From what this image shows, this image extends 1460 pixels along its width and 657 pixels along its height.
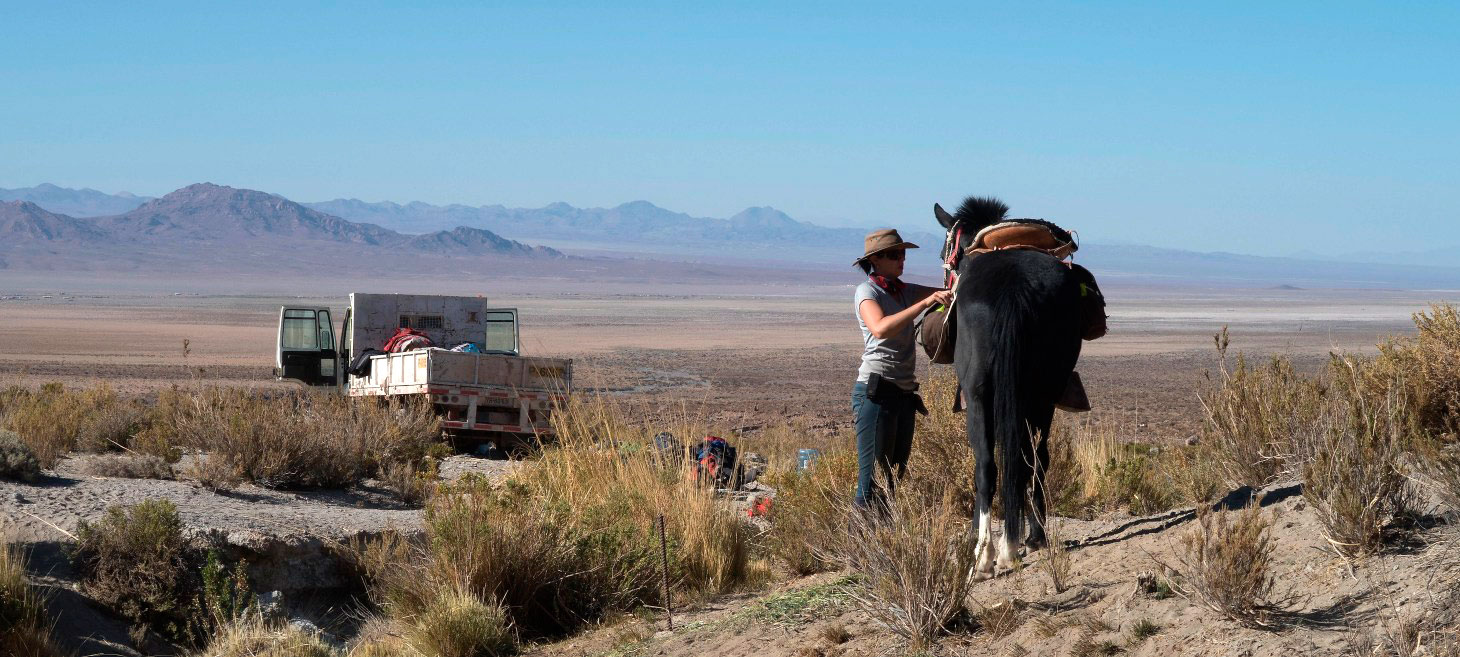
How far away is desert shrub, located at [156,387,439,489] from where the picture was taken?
10500 millimetres

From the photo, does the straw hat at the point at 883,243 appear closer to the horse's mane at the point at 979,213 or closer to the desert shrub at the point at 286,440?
the horse's mane at the point at 979,213

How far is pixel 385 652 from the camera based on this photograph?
6395mm

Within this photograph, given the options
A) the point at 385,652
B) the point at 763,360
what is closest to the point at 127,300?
the point at 763,360

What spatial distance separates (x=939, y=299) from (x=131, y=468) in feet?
23.9

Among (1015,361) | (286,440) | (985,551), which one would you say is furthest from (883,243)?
(286,440)

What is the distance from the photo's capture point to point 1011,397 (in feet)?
18.3

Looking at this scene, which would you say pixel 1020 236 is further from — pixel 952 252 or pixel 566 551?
pixel 566 551

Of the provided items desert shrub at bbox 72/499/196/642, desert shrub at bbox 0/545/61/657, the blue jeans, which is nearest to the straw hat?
the blue jeans

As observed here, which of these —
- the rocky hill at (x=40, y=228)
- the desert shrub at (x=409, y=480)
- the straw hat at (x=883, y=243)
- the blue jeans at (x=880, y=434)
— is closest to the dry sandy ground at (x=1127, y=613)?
the blue jeans at (x=880, y=434)

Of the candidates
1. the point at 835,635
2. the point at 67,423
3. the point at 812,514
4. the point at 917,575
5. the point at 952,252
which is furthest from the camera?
the point at 67,423

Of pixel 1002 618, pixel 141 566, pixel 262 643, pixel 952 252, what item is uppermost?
pixel 952 252

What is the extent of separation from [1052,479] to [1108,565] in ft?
7.31

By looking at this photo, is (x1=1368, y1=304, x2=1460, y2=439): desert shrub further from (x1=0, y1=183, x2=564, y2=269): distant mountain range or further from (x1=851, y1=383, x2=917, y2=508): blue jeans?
(x1=0, y1=183, x2=564, y2=269): distant mountain range

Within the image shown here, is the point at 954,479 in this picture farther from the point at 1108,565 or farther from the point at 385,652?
the point at 385,652
